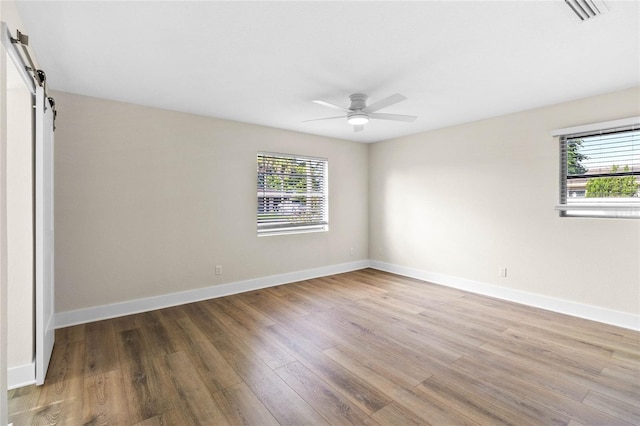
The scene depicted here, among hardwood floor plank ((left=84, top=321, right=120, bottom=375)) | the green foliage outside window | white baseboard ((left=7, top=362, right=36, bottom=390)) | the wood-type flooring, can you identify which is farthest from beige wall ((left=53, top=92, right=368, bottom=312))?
the green foliage outside window

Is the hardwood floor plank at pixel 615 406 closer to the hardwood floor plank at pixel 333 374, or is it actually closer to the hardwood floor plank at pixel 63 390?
the hardwood floor plank at pixel 333 374

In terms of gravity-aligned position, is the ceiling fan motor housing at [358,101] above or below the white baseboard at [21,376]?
above

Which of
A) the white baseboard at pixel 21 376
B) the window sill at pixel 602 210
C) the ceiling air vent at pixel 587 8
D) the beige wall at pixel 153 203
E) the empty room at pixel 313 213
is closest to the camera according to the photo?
the ceiling air vent at pixel 587 8

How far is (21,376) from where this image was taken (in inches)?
79.5

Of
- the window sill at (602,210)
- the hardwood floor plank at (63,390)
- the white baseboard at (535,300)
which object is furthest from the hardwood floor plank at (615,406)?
the hardwood floor plank at (63,390)

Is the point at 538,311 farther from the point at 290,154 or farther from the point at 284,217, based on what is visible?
the point at 290,154

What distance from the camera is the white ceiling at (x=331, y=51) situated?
1.78 meters

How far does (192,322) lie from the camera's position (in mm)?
3143

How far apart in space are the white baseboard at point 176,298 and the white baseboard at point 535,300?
1.62 m

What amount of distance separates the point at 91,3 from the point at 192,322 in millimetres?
2804

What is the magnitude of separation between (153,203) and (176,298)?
4.00 feet

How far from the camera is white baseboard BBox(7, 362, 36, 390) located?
1985 mm

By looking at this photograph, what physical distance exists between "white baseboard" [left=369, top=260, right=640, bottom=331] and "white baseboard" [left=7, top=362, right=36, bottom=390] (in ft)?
15.2

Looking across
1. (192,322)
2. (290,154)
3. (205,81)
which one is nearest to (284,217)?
(290,154)
